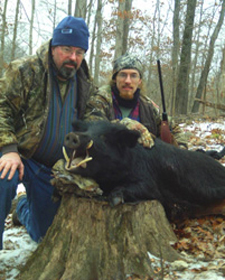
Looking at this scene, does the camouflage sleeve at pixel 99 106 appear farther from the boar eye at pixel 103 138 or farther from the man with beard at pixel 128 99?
the boar eye at pixel 103 138

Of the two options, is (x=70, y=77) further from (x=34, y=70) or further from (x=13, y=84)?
(x=13, y=84)

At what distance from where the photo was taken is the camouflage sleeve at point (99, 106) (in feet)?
11.5

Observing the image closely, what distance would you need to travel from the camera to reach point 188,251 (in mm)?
2744

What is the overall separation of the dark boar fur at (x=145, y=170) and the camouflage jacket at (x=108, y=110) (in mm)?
484

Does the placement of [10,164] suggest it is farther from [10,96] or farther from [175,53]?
[175,53]

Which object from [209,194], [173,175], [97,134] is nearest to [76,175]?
[97,134]

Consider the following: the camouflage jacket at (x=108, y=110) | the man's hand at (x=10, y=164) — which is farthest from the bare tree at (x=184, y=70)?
the man's hand at (x=10, y=164)

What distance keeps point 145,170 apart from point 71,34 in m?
1.60

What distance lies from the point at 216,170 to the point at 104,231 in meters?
1.70

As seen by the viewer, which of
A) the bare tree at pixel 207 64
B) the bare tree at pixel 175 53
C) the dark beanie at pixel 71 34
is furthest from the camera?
the bare tree at pixel 207 64

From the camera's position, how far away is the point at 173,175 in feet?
10.8

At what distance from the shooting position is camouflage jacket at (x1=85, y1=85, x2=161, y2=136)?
3.58m

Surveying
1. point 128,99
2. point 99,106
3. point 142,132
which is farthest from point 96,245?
point 128,99

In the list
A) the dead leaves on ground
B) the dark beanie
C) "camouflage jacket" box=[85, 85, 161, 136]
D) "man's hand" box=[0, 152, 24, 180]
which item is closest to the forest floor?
the dead leaves on ground
